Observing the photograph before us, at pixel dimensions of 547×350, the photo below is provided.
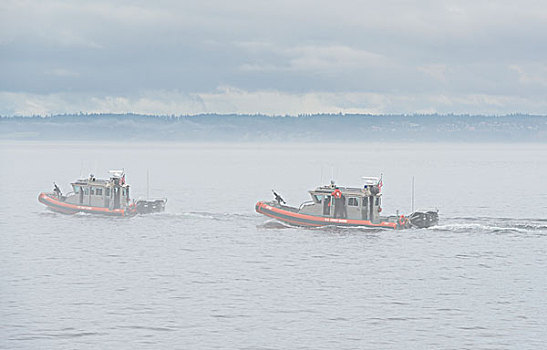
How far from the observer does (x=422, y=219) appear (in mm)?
78875

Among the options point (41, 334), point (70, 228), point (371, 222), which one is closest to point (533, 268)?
point (371, 222)

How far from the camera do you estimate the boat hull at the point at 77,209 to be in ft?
278

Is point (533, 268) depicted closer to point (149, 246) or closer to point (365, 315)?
point (365, 315)

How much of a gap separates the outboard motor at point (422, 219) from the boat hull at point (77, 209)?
29707 mm

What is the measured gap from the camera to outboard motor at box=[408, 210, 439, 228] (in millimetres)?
78562

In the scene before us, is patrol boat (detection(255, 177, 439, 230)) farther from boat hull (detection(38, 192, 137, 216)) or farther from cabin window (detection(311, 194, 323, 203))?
boat hull (detection(38, 192, 137, 216))

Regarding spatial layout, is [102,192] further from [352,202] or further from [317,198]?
[352,202]

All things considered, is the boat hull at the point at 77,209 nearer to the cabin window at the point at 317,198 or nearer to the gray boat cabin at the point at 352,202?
the cabin window at the point at 317,198

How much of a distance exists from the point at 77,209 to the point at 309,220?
26.7 m

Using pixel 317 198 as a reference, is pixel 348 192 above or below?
above

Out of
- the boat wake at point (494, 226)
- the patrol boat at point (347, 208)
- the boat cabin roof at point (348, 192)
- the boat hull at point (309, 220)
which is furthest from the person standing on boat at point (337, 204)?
the boat wake at point (494, 226)

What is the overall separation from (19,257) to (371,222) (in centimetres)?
3123

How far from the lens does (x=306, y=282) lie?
52.9m

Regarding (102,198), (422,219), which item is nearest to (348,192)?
(422,219)
